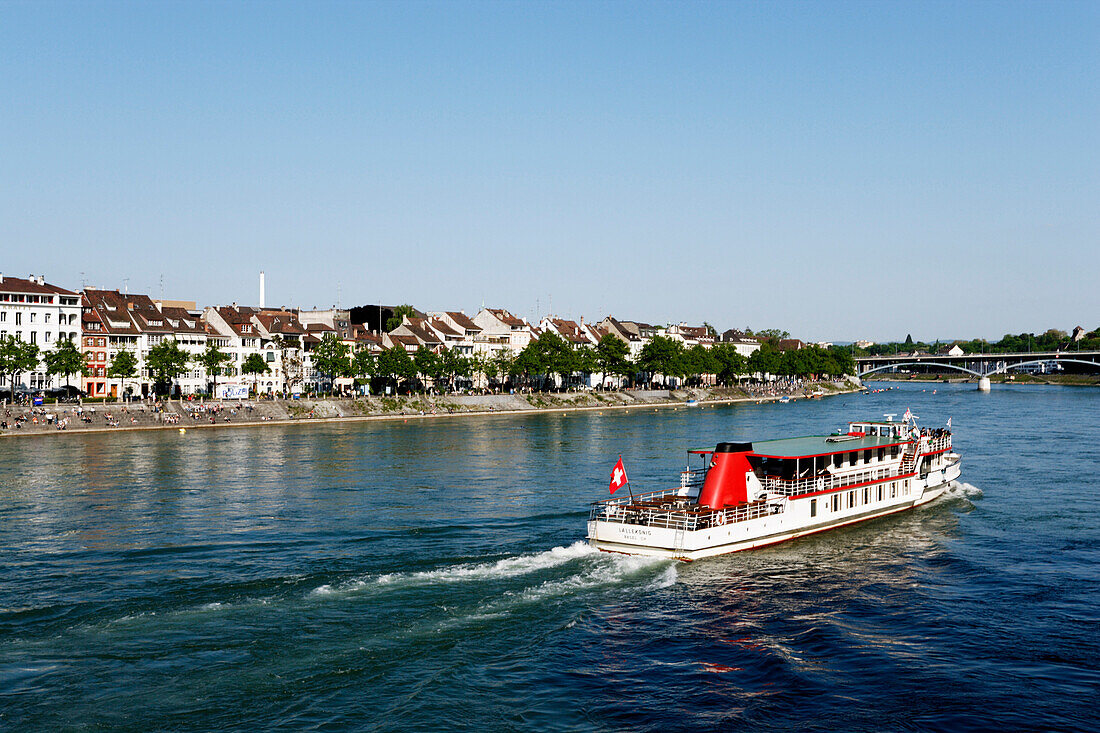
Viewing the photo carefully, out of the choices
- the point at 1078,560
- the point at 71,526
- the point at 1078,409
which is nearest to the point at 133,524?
the point at 71,526

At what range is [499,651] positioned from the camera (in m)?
29.3

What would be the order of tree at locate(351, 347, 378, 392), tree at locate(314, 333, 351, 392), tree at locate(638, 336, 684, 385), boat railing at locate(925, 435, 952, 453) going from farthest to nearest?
1. tree at locate(638, 336, 684, 385)
2. tree at locate(351, 347, 378, 392)
3. tree at locate(314, 333, 351, 392)
4. boat railing at locate(925, 435, 952, 453)

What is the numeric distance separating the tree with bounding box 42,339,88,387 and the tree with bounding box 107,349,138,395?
13.6 ft

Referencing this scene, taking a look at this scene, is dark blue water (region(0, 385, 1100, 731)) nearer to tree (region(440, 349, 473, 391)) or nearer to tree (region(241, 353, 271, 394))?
tree (region(241, 353, 271, 394))

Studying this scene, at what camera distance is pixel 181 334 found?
139125 mm

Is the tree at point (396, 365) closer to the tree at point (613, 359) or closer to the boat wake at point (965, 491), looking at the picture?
the tree at point (613, 359)

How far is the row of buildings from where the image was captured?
121750 mm

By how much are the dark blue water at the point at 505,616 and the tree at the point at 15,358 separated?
56.5 metres

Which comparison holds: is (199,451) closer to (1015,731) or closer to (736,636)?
(736,636)

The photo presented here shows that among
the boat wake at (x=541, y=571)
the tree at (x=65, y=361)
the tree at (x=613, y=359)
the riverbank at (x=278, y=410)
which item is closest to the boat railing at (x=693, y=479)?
the boat wake at (x=541, y=571)

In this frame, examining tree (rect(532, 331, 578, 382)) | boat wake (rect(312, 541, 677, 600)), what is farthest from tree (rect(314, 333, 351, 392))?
boat wake (rect(312, 541, 677, 600))

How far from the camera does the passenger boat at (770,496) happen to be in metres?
40.7

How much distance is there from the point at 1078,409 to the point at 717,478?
120936 mm

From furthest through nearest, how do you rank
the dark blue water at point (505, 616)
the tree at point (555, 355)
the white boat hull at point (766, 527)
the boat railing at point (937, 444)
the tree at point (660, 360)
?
the tree at point (660, 360) < the tree at point (555, 355) < the boat railing at point (937, 444) < the white boat hull at point (766, 527) < the dark blue water at point (505, 616)
